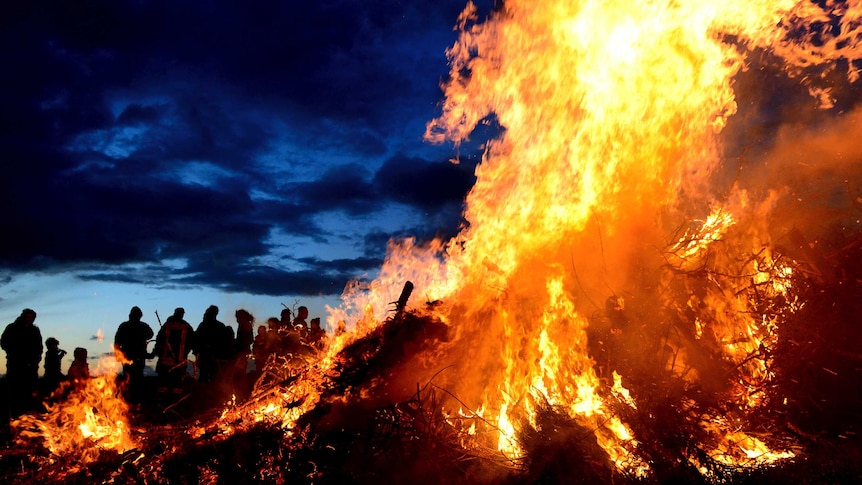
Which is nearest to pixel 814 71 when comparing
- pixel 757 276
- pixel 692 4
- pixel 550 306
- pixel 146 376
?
pixel 692 4

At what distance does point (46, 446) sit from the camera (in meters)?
6.13

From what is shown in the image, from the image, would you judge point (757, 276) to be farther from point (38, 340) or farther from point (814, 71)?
point (38, 340)

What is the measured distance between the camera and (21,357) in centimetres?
1103

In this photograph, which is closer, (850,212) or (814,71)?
(850,212)

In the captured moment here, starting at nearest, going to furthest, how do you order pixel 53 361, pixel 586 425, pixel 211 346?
pixel 586 425 < pixel 211 346 < pixel 53 361

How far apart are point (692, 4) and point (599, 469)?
6.44 m

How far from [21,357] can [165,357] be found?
3294mm

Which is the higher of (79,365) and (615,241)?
(615,241)

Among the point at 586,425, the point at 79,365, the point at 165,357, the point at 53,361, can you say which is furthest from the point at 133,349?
the point at 586,425

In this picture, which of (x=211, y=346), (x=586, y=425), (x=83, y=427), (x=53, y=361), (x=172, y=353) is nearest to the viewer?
(x=586, y=425)

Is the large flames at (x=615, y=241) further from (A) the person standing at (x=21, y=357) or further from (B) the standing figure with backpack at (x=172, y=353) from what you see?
(A) the person standing at (x=21, y=357)

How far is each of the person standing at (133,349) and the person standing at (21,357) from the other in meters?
2.10

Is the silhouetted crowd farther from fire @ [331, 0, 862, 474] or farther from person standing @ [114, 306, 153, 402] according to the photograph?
fire @ [331, 0, 862, 474]

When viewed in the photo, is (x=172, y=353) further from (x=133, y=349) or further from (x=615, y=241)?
(x=615, y=241)
